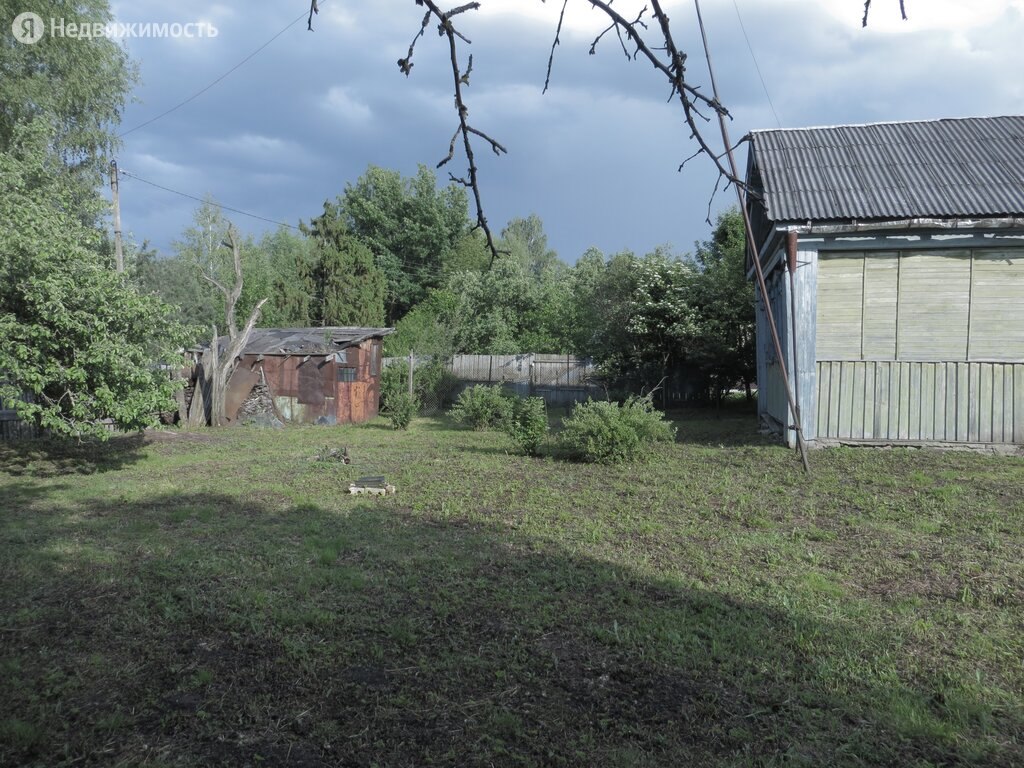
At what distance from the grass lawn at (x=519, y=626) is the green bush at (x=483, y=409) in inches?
288

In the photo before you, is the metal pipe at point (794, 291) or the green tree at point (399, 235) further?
the green tree at point (399, 235)

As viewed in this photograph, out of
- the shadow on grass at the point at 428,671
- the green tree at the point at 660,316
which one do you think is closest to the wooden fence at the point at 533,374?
the green tree at the point at 660,316

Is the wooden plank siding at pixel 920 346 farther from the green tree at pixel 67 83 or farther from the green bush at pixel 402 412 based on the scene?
the green tree at pixel 67 83

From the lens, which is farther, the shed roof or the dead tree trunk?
the shed roof

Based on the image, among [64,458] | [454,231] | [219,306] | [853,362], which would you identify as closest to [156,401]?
[64,458]

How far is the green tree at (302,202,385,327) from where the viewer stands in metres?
29.4

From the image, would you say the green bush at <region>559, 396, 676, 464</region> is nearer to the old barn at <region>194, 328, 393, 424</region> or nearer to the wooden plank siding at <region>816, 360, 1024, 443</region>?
the wooden plank siding at <region>816, 360, 1024, 443</region>

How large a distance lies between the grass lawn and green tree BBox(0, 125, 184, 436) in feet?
5.25

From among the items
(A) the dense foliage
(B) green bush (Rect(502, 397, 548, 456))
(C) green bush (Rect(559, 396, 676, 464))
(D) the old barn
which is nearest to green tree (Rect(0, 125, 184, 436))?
(A) the dense foliage

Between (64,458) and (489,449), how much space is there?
21.4ft

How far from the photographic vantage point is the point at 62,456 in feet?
36.9

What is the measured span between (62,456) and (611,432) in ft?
27.6

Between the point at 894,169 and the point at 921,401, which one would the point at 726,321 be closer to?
the point at 894,169

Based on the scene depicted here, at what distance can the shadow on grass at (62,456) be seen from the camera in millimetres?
10305
